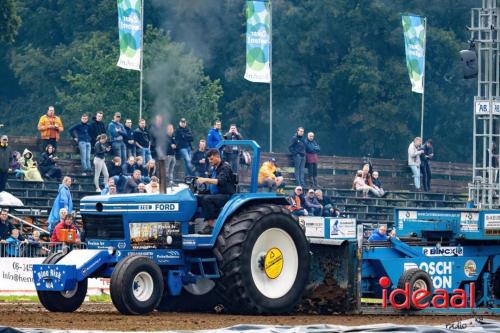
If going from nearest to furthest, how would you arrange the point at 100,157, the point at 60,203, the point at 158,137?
the point at 60,203 → the point at 158,137 → the point at 100,157

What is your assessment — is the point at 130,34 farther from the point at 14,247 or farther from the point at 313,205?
the point at 14,247

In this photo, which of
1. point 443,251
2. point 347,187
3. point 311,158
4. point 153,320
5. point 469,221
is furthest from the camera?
point 347,187

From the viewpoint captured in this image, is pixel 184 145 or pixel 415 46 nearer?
pixel 184 145

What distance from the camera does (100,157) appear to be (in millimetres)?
29156

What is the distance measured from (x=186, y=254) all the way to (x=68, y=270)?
1.52 metres

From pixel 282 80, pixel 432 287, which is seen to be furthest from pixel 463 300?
pixel 282 80

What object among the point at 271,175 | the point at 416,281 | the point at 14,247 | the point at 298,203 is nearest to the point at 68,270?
the point at 416,281

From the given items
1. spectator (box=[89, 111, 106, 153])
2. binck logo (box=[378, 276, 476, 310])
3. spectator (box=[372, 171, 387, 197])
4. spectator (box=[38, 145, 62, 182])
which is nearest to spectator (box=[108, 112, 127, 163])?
spectator (box=[89, 111, 106, 153])

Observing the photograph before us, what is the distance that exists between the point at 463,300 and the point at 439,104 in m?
40.2

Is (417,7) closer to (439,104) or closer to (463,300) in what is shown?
(439,104)

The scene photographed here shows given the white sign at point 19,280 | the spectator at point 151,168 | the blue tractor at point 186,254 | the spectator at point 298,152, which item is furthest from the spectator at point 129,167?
the blue tractor at point 186,254

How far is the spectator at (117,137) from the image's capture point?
2902 cm

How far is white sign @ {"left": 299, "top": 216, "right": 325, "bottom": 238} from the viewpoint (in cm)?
1897

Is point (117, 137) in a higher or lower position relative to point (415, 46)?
lower
